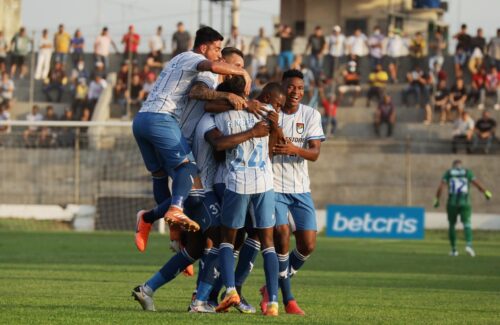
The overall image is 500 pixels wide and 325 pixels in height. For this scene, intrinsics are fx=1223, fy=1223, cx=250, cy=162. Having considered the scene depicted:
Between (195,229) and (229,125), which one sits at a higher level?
(229,125)

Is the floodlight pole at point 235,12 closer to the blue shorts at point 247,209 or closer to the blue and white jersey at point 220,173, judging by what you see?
the blue and white jersey at point 220,173

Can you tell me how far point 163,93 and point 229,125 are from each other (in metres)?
0.71

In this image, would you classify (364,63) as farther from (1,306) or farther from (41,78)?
(1,306)

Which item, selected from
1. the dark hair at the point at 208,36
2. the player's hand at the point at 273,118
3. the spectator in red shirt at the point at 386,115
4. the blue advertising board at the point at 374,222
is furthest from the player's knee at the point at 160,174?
the spectator in red shirt at the point at 386,115

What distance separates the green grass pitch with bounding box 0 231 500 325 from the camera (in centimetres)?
1085

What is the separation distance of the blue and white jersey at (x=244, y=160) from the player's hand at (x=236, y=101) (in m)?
0.08

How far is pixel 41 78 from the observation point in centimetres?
4606

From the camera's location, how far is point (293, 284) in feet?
54.9

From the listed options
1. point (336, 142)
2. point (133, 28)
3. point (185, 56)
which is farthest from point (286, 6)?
point (185, 56)

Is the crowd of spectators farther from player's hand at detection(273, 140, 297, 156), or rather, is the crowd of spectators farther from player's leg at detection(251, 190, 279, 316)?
player's leg at detection(251, 190, 279, 316)

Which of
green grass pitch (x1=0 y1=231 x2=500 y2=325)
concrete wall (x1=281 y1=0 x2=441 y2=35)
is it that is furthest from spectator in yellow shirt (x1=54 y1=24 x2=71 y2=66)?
green grass pitch (x1=0 y1=231 x2=500 y2=325)

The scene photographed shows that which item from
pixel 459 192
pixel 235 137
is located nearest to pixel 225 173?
pixel 235 137

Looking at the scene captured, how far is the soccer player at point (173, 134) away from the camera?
1130cm

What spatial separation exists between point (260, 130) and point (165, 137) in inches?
34.9
